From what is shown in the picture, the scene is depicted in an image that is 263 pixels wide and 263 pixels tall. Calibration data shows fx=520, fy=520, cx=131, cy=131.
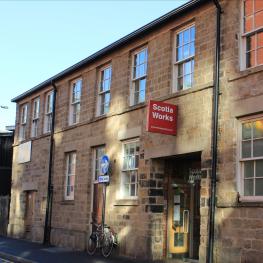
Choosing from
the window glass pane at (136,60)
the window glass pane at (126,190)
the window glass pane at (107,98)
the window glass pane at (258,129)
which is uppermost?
the window glass pane at (136,60)

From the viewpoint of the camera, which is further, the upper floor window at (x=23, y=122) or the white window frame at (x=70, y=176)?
the upper floor window at (x=23, y=122)

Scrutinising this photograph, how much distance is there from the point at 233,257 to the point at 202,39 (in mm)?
5587

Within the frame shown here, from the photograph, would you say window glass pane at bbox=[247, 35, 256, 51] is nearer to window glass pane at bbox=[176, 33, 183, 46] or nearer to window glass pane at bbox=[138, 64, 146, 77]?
window glass pane at bbox=[176, 33, 183, 46]

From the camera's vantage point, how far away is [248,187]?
11586mm

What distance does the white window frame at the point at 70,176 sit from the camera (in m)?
19.6

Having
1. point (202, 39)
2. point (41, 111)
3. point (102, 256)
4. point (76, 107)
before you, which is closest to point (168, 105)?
point (202, 39)

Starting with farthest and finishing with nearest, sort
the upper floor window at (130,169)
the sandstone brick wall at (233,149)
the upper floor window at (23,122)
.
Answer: the upper floor window at (23,122)
the upper floor window at (130,169)
the sandstone brick wall at (233,149)

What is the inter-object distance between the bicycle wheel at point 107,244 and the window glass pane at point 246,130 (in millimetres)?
5983

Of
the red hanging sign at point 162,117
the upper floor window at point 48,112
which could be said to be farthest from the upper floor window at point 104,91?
the red hanging sign at point 162,117

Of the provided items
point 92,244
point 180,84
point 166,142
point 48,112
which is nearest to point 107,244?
point 92,244

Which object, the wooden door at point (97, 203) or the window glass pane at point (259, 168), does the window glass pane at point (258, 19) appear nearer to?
the window glass pane at point (259, 168)

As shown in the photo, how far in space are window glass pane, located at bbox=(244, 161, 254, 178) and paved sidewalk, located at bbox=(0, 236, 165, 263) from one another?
4446 millimetres

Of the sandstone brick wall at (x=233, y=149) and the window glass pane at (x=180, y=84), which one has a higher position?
the window glass pane at (x=180, y=84)

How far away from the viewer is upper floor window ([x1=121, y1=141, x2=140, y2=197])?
15.7 m
